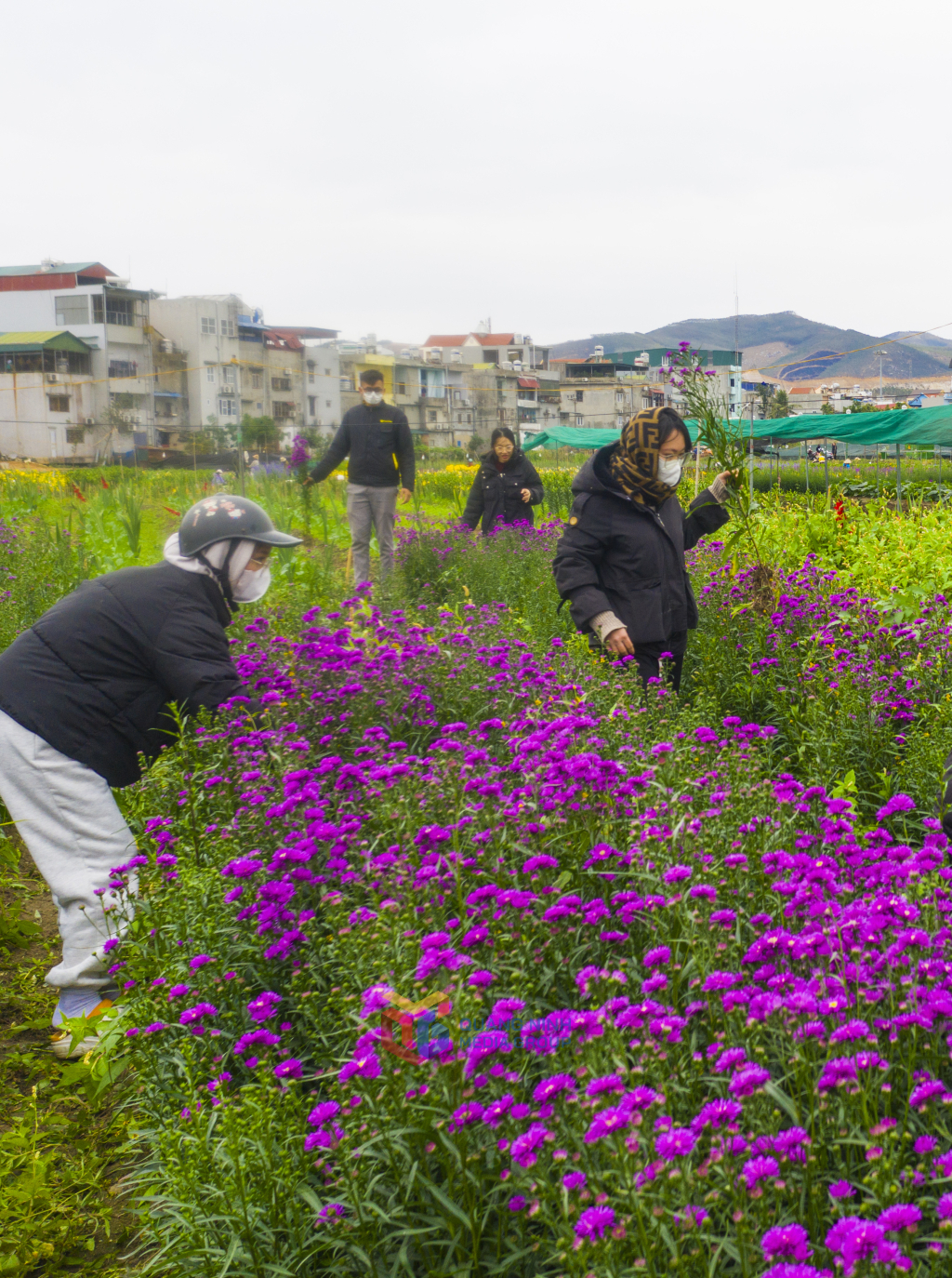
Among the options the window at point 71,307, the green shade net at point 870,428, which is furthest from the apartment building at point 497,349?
the green shade net at point 870,428

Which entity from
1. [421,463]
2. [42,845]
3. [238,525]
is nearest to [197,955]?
[42,845]

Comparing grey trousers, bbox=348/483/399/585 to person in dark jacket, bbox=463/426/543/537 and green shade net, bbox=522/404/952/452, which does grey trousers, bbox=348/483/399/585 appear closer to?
person in dark jacket, bbox=463/426/543/537

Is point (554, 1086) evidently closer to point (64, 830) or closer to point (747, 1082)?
point (747, 1082)

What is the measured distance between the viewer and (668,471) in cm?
444

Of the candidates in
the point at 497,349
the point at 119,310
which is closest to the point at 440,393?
the point at 119,310

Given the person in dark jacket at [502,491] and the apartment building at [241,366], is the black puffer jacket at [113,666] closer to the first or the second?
the person in dark jacket at [502,491]

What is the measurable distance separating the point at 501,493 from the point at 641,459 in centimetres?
508

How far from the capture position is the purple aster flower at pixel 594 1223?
4.03ft

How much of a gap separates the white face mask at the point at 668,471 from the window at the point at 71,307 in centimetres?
3919

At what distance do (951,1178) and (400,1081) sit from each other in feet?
2.68

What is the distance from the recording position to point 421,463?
1462 cm

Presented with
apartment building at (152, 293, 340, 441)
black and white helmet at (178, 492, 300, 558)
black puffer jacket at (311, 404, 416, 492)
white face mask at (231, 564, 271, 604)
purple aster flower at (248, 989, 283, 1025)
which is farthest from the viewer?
apartment building at (152, 293, 340, 441)

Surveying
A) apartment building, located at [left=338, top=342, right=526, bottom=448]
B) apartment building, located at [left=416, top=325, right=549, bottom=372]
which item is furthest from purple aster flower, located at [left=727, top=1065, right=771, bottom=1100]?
apartment building, located at [left=416, top=325, right=549, bottom=372]

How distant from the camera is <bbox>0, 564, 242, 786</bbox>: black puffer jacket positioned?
333 centimetres
